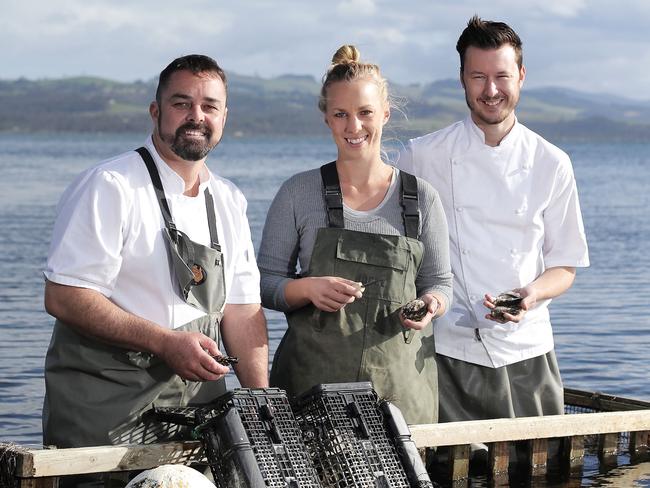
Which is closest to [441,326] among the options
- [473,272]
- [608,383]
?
[473,272]

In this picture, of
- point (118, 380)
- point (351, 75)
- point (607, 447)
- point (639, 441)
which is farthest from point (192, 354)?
point (639, 441)

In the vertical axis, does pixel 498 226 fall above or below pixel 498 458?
above

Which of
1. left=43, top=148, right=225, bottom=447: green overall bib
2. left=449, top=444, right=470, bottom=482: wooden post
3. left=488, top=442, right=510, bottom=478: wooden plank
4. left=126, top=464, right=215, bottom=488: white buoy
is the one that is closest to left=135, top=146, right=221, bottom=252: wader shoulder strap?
left=43, top=148, right=225, bottom=447: green overall bib

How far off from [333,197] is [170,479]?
1795 millimetres

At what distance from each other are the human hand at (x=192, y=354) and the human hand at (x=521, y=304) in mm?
1683

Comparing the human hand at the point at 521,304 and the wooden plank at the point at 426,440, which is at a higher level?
the human hand at the point at 521,304

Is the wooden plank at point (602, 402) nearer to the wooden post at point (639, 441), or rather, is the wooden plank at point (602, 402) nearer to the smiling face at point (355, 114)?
the wooden post at point (639, 441)

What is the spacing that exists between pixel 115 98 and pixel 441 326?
192m

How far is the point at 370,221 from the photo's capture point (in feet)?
21.0

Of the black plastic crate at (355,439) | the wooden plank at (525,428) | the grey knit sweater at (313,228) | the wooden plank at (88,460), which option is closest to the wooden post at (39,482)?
the wooden plank at (88,460)

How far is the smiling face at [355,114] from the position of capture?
6.30 m

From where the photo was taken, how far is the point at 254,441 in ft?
17.6

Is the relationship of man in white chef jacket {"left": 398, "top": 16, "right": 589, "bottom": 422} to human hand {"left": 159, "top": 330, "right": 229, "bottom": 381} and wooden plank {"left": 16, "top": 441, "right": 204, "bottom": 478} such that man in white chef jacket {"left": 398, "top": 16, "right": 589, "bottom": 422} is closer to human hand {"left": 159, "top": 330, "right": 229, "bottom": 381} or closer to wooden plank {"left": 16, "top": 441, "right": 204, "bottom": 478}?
human hand {"left": 159, "top": 330, "right": 229, "bottom": 381}

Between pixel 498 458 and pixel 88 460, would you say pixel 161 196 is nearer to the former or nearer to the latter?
pixel 88 460
